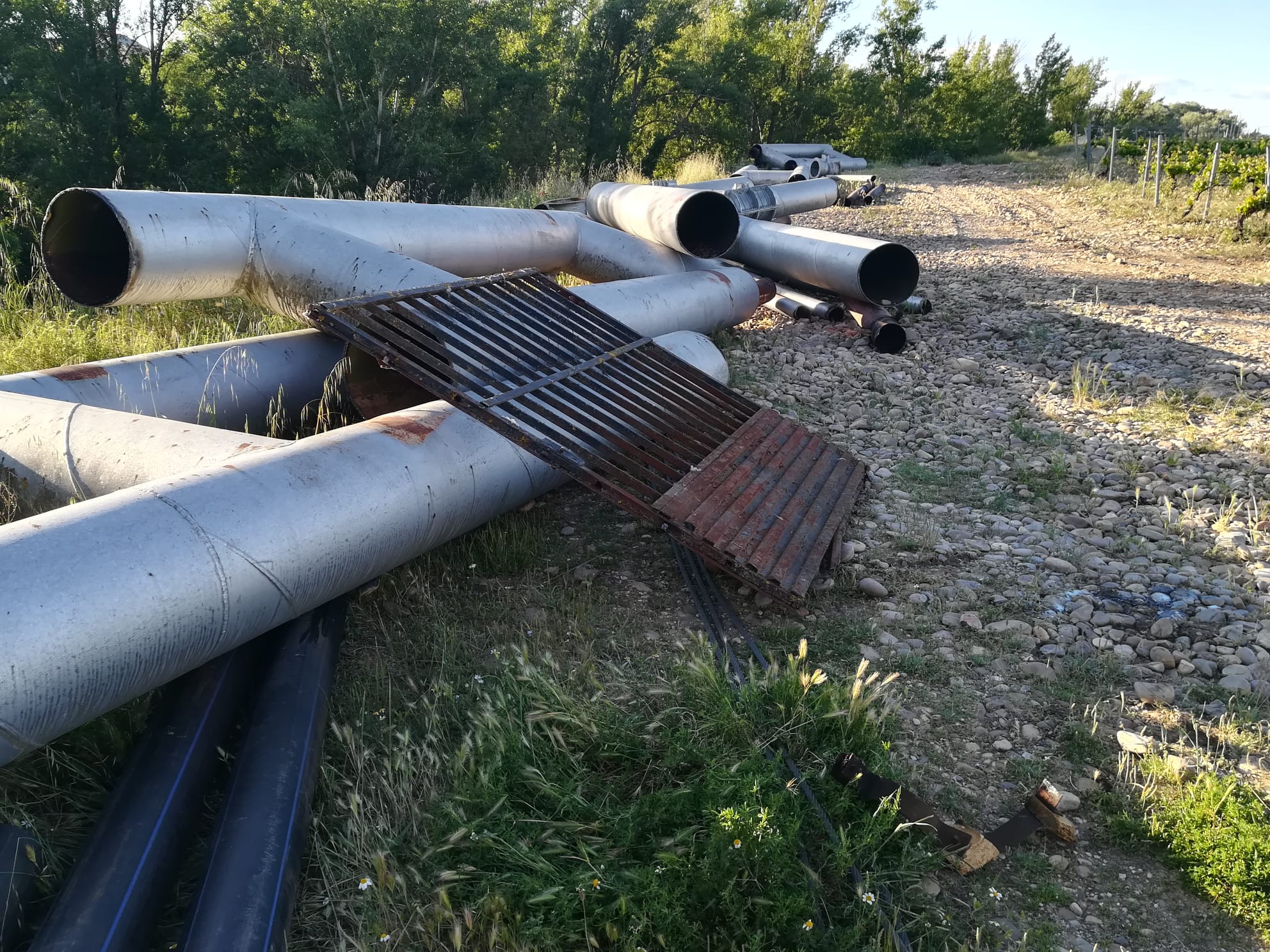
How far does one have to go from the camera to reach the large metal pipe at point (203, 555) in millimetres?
1934

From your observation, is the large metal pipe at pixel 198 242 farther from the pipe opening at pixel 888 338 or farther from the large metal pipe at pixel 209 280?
the pipe opening at pixel 888 338

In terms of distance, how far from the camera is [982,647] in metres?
3.02

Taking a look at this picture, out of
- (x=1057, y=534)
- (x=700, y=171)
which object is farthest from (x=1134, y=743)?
(x=700, y=171)

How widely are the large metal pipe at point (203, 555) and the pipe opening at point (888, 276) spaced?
459 cm

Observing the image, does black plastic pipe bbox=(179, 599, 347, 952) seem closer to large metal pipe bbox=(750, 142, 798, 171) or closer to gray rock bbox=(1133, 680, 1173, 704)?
gray rock bbox=(1133, 680, 1173, 704)

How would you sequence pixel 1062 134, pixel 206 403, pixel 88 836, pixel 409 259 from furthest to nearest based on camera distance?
1. pixel 1062 134
2. pixel 409 259
3. pixel 206 403
4. pixel 88 836

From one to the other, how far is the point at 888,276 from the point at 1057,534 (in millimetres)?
3593

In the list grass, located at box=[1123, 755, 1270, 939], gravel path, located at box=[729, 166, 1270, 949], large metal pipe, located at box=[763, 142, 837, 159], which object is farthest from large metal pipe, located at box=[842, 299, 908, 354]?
large metal pipe, located at box=[763, 142, 837, 159]

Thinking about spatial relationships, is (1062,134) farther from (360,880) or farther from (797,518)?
(360,880)

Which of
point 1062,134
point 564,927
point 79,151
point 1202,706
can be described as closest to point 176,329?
point 564,927

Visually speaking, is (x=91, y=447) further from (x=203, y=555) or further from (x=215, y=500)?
(x=203, y=555)

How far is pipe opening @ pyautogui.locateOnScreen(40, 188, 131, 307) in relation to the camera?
13.9 ft

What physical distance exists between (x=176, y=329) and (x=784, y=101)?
2765cm

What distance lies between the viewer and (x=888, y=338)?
21.2 feet
